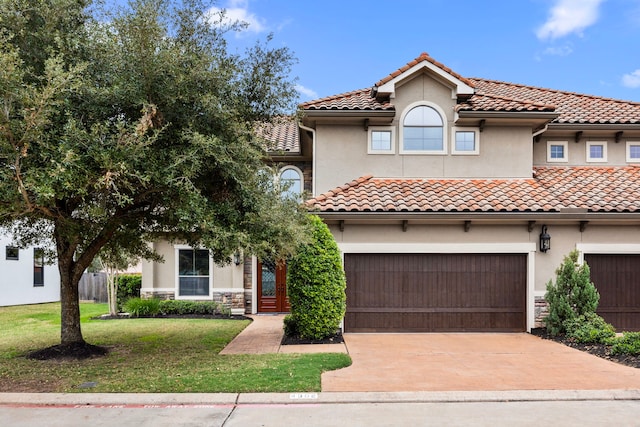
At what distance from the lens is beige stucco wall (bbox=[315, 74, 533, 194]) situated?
13781mm

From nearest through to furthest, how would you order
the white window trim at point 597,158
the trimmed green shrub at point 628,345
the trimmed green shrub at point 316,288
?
the trimmed green shrub at point 628,345 < the trimmed green shrub at point 316,288 < the white window trim at point 597,158

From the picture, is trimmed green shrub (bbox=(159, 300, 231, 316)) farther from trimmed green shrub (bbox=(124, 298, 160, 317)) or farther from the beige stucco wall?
the beige stucco wall

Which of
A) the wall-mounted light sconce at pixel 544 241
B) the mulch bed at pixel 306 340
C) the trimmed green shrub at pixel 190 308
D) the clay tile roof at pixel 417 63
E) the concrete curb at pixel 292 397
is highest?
the clay tile roof at pixel 417 63

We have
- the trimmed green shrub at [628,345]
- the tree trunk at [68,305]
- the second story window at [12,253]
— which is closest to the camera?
the trimmed green shrub at [628,345]

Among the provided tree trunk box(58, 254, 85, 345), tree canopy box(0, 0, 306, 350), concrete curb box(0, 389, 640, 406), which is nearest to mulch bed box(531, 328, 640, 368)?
concrete curb box(0, 389, 640, 406)

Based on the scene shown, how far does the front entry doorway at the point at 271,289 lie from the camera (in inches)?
658

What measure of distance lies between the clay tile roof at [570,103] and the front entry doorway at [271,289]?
27.0ft

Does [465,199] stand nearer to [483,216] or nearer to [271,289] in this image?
[483,216]

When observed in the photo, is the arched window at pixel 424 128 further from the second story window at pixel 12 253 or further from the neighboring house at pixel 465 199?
the second story window at pixel 12 253

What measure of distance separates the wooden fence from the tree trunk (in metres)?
16.1

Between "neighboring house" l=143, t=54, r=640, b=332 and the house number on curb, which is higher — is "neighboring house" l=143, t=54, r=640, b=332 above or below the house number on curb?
above

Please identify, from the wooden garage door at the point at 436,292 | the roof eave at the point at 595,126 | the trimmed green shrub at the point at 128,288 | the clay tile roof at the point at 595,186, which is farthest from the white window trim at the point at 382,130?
the trimmed green shrub at the point at 128,288

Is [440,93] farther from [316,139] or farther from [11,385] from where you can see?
[11,385]

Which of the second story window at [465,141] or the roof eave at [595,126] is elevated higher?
the roof eave at [595,126]
